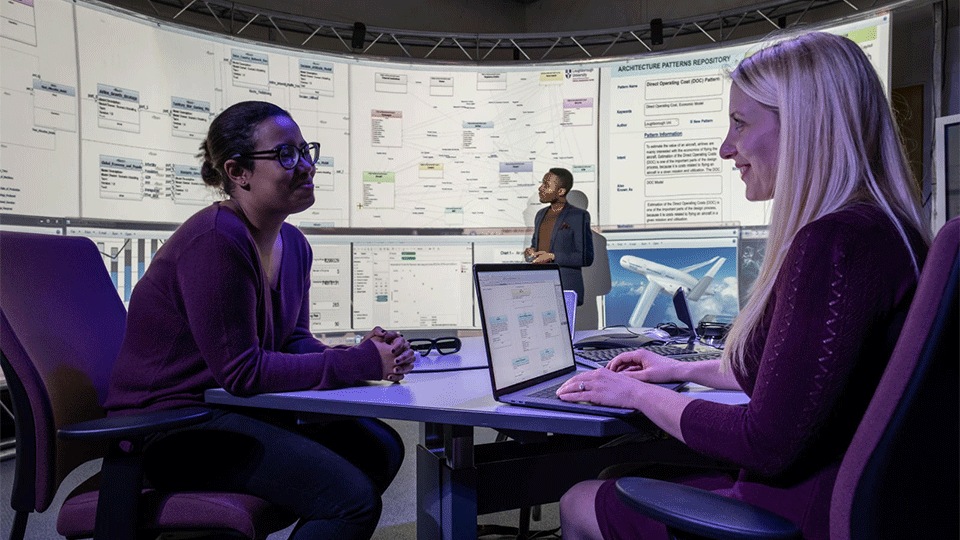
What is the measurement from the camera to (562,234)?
4.42 m

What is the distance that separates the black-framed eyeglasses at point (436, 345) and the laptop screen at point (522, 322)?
480 mm

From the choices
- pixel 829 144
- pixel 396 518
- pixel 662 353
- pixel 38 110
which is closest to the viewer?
pixel 829 144

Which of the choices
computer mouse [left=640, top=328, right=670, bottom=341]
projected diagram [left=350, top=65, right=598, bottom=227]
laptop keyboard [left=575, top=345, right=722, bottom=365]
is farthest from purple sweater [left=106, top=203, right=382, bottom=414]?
projected diagram [left=350, top=65, right=598, bottom=227]

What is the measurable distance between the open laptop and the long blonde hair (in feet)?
1.29

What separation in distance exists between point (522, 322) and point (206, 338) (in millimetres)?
590

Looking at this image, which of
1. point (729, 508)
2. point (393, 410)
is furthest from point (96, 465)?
point (729, 508)

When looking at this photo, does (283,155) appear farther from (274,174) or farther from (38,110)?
(38,110)

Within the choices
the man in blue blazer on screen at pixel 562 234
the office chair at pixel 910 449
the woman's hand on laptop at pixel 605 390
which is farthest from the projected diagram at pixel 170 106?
the office chair at pixel 910 449

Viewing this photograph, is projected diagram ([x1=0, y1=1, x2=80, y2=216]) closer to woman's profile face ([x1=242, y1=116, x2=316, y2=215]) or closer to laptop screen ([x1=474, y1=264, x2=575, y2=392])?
woman's profile face ([x1=242, y1=116, x2=316, y2=215])

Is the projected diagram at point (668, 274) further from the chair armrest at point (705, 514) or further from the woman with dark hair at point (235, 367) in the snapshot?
the chair armrest at point (705, 514)

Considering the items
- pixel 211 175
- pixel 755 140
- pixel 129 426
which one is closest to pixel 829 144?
pixel 755 140

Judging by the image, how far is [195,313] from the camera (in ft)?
4.20

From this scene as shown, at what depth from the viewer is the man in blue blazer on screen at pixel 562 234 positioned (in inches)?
174

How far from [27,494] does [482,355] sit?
104 cm
